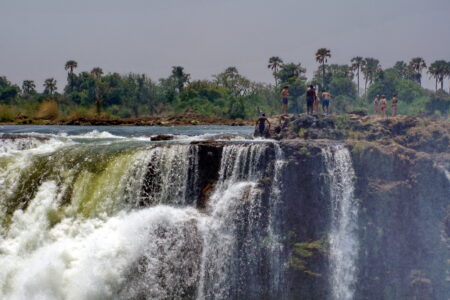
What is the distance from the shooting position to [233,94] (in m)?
62.9

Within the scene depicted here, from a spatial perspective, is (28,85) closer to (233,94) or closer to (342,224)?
(233,94)

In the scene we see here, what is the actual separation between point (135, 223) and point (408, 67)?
67.6m

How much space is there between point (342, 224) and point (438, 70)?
5831 cm

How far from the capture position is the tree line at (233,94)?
53188mm

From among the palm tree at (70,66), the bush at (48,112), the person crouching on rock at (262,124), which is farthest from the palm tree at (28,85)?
the person crouching on rock at (262,124)

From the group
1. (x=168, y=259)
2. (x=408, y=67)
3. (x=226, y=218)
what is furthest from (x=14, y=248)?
(x=408, y=67)

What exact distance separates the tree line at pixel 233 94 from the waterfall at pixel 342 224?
37.2m

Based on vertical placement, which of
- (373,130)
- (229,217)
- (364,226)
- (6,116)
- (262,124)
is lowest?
(364,226)

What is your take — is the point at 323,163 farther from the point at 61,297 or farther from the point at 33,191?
the point at 33,191

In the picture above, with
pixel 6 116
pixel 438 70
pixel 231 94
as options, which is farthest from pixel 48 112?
pixel 438 70

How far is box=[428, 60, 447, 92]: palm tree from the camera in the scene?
6238 centimetres

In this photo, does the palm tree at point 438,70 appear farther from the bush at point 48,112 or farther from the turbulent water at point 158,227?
the turbulent water at point 158,227

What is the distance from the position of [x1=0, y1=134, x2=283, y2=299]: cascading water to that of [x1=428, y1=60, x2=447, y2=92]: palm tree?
56.6 m

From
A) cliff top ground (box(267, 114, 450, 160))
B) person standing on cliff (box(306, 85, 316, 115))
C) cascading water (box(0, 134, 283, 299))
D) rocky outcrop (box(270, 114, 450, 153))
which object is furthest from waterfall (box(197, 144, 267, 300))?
person standing on cliff (box(306, 85, 316, 115))
